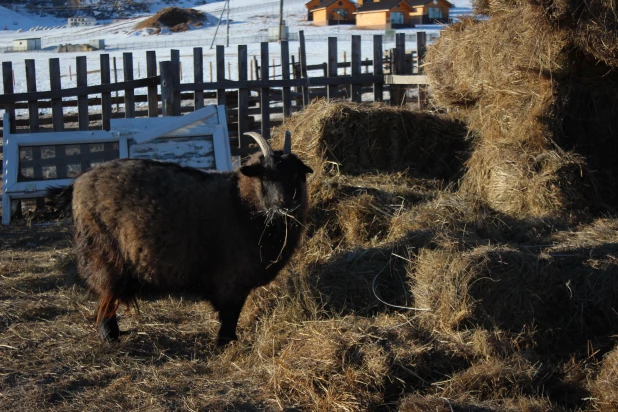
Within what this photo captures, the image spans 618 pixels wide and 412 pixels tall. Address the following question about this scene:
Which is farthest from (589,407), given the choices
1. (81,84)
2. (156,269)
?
(81,84)

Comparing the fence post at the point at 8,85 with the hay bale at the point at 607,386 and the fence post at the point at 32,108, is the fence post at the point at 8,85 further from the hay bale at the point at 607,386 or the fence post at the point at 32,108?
the hay bale at the point at 607,386

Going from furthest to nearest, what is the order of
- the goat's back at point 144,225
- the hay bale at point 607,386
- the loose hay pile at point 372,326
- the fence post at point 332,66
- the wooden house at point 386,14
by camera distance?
the wooden house at point 386,14
the fence post at point 332,66
the goat's back at point 144,225
the loose hay pile at point 372,326
the hay bale at point 607,386

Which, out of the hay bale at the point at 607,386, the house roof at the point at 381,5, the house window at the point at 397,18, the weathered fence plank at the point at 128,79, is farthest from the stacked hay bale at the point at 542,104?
the house roof at the point at 381,5

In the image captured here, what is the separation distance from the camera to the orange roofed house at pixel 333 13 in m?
68.2

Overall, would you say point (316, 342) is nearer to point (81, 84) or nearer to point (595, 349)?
point (595, 349)

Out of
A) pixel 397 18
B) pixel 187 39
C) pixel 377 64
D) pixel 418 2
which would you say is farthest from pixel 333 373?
pixel 418 2

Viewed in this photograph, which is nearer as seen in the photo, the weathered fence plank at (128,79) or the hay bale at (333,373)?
the hay bale at (333,373)

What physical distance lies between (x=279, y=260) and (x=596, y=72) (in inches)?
187

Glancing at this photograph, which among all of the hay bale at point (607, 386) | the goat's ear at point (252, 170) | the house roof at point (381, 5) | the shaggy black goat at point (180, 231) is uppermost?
the house roof at point (381, 5)

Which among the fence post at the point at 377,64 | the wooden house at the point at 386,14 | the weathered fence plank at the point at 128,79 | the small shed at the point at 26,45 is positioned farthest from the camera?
the wooden house at the point at 386,14

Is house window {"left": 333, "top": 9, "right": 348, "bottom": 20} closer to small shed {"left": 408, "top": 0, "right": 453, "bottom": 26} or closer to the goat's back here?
small shed {"left": 408, "top": 0, "right": 453, "bottom": 26}

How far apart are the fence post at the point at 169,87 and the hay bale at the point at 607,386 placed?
8.76 meters

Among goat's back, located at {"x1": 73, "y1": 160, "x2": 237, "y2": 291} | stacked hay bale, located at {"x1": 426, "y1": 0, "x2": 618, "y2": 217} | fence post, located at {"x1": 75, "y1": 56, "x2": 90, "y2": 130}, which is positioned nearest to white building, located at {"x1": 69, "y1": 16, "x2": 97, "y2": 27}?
fence post, located at {"x1": 75, "y1": 56, "x2": 90, "y2": 130}

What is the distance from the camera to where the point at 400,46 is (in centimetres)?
1479
